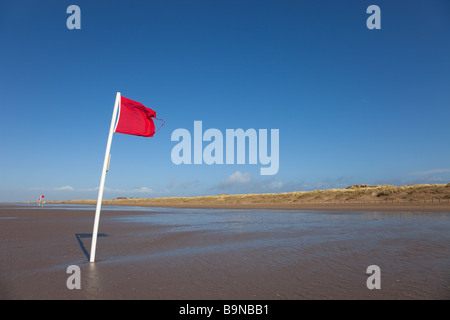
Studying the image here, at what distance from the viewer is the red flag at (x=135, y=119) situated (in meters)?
7.95

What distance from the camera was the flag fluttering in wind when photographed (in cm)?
763

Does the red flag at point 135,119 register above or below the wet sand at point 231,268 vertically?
above

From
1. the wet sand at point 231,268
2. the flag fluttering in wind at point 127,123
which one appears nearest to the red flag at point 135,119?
the flag fluttering in wind at point 127,123

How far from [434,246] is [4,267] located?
46.0 feet

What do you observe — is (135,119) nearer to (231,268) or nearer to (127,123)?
(127,123)

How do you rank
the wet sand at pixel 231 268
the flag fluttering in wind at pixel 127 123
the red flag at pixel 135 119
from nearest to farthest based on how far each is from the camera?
the wet sand at pixel 231 268
the flag fluttering in wind at pixel 127 123
the red flag at pixel 135 119

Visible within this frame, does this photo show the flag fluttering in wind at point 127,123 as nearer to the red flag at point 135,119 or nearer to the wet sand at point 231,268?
the red flag at point 135,119

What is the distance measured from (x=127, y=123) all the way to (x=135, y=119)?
36 cm

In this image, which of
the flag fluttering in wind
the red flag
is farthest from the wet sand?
the red flag

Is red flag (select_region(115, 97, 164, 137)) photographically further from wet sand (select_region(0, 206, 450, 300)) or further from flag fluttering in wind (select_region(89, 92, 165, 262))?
wet sand (select_region(0, 206, 450, 300))
